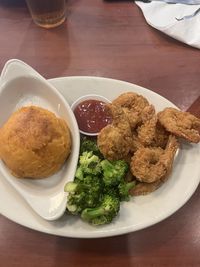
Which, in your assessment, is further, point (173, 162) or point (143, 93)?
point (143, 93)

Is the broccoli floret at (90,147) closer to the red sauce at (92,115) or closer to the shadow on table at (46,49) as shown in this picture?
the red sauce at (92,115)

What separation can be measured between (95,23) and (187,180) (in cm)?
99

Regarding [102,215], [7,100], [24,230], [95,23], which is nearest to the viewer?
[102,215]

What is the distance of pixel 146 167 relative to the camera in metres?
1.27

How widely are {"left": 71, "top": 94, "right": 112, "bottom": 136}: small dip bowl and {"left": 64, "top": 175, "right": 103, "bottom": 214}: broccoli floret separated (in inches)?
9.1

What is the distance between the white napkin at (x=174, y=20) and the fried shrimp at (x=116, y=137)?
653 mm

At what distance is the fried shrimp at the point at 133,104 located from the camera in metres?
1.40

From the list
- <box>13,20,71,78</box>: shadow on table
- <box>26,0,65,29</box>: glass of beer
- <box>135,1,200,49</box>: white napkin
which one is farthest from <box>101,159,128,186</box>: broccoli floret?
<box>26,0,65,29</box>: glass of beer

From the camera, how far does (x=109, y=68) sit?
1733 mm

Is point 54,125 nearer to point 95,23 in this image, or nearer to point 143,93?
point 143,93

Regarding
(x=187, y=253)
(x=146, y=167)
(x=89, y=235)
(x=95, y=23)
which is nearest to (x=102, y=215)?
(x=89, y=235)

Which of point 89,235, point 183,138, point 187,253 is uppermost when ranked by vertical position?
point 183,138

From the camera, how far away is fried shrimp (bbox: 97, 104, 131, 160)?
129cm

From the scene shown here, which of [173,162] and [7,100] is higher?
[7,100]
